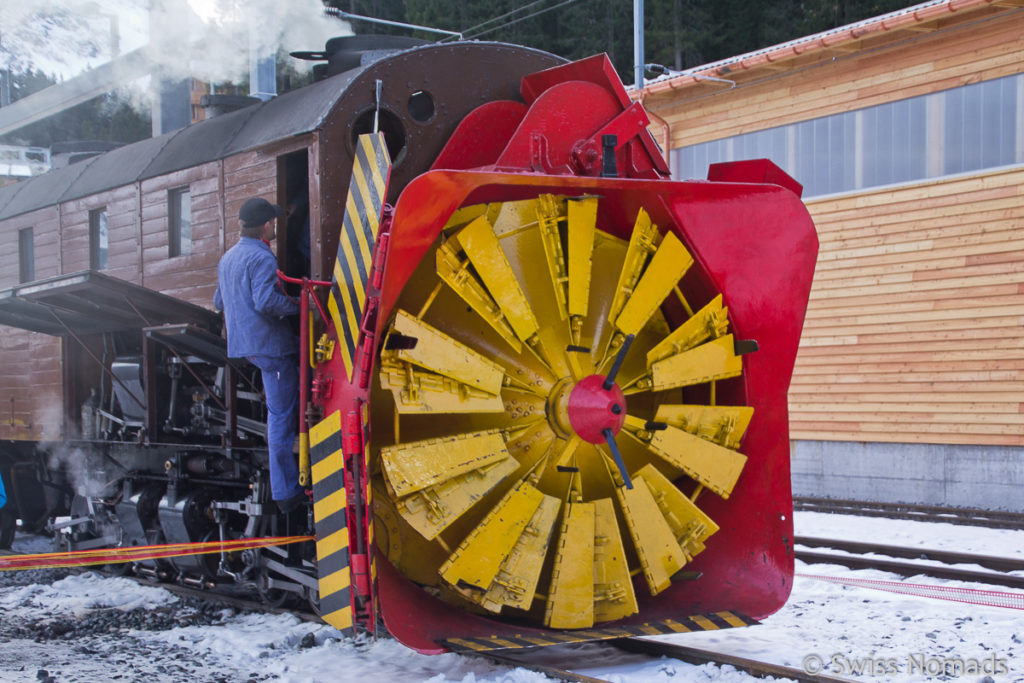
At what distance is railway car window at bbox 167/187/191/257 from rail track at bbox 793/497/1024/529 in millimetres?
7684

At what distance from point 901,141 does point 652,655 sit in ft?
29.0

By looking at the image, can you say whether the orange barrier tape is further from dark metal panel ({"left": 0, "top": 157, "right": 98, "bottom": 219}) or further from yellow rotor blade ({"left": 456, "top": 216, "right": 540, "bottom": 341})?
dark metal panel ({"left": 0, "top": 157, "right": 98, "bottom": 219})

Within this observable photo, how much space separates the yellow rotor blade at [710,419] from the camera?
16.6 feet

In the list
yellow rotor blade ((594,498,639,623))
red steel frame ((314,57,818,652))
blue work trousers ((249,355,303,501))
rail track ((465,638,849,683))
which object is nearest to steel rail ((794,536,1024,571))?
red steel frame ((314,57,818,652))

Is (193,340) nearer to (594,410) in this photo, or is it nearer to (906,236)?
(594,410)

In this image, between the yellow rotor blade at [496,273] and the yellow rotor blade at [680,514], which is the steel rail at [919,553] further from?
the yellow rotor blade at [496,273]

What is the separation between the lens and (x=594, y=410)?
4715 mm

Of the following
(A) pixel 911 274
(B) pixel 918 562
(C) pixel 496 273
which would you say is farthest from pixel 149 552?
(A) pixel 911 274

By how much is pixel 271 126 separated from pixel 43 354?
382 centimetres

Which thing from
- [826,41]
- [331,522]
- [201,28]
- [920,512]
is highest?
[826,41]

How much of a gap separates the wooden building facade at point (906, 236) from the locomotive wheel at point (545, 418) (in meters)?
7.23

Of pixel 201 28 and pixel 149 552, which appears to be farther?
pixel 201 28

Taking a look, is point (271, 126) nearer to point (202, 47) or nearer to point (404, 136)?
point (404, 136)

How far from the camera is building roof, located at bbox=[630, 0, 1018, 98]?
10.8 meters
